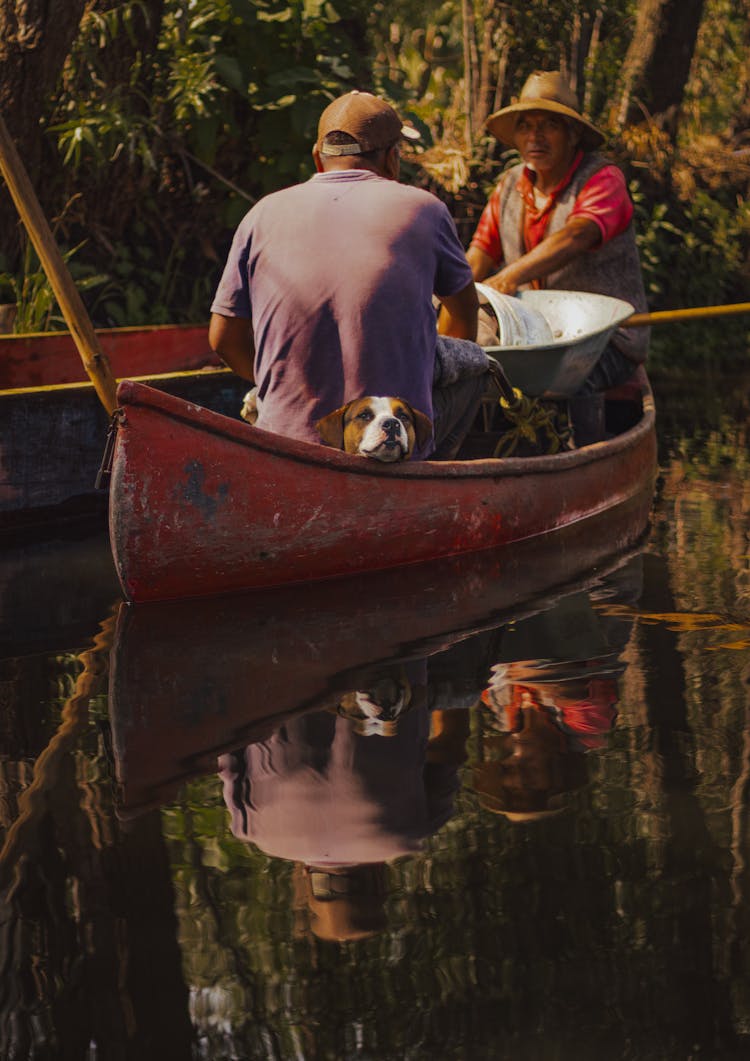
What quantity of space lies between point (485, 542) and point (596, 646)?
125 centimetres

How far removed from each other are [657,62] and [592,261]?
17.8 ft

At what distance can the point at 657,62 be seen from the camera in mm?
11609

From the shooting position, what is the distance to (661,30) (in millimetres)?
11547

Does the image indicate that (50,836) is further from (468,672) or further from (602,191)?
(602,191)

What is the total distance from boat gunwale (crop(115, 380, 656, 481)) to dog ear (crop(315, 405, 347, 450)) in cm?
10

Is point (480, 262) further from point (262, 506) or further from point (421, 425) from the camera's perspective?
point (262, 506)

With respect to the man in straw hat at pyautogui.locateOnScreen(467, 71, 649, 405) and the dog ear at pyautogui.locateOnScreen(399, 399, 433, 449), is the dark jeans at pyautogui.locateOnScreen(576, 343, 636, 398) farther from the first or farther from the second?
the dog ear at pyautogui.locateOnScreen(399, 399, 433, 449)

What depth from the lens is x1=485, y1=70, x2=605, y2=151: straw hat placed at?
21.5 feet

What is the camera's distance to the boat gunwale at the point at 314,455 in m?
4.27

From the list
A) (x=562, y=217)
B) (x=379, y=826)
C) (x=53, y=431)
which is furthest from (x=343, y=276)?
(x=562, y=217)

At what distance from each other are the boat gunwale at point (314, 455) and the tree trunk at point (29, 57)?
10.8 ft

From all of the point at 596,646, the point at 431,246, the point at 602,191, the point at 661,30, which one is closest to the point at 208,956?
the point at 596,646

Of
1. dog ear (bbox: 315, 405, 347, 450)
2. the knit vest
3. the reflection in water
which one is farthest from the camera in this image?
the knit vest

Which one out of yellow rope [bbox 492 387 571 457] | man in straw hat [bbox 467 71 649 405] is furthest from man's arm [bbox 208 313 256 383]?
man in straw hat [bbox 467 71 649 405]
